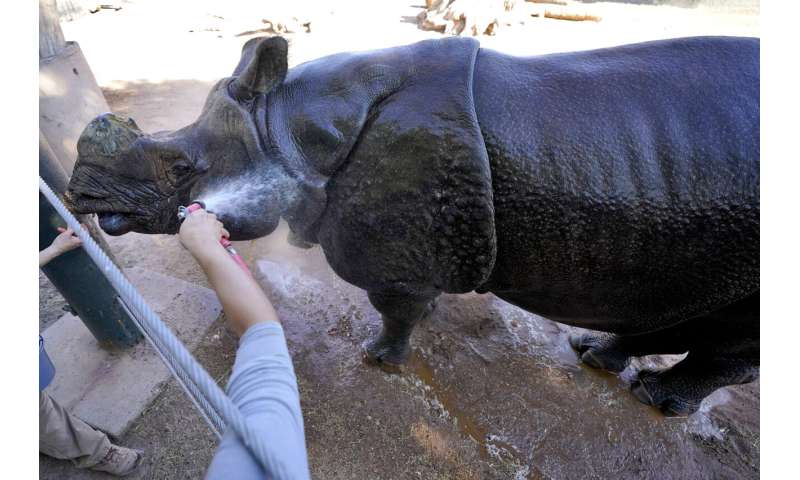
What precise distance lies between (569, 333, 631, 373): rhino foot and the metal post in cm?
307

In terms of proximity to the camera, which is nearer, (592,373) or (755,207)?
(755,207)

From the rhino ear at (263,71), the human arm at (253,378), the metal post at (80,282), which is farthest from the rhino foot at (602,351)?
the metal post at (80,282)

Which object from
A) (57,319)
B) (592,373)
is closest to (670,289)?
(592,373)

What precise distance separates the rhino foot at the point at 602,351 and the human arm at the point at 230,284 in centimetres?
266

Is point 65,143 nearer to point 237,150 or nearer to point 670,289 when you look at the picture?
point 237,150

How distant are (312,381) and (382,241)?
1.59 meters

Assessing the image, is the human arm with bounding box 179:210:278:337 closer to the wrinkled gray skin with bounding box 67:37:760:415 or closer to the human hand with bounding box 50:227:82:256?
the wrinkled gray skin with bounding box 67:37:760:415

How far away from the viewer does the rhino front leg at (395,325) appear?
2.39 metres

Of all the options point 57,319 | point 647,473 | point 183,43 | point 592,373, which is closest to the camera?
point 647,473

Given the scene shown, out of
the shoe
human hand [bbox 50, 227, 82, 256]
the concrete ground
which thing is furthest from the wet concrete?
human hand [bbox 50, 227, 82, 256]

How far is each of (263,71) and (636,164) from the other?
1606mm

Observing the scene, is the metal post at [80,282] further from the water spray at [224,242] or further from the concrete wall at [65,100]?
the water spray at [224,242]

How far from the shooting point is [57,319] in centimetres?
345

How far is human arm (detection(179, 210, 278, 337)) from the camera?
1.26 m
